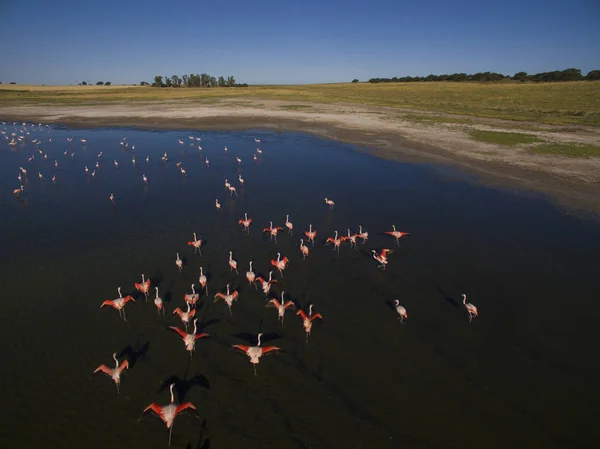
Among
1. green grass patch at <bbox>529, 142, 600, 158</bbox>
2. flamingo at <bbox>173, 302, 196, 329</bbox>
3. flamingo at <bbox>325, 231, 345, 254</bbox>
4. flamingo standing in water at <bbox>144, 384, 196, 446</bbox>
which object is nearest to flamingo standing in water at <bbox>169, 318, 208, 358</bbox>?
flamingo at <bbox>173, 302, 196, 329</bbox>

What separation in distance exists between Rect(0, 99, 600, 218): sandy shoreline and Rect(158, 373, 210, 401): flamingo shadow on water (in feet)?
69.0

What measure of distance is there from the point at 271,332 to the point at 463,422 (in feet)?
18.4

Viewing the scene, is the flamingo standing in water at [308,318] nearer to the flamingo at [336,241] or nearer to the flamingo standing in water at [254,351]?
the flamingo standing in water at [254,351]

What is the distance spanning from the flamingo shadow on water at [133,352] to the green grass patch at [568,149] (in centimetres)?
3324

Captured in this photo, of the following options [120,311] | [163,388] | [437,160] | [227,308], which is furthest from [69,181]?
[437,160]

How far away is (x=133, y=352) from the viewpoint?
32.9 ft

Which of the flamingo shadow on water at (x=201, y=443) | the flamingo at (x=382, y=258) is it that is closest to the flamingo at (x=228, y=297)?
the flamingo shadow on water at (x=201, y=443)

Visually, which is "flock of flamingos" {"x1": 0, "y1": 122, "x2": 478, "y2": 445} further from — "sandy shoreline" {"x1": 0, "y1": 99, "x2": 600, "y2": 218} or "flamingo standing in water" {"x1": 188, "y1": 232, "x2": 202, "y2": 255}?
"sandy shoreline" {"x1": 0, "y1": 99, "x2": 600, "y2": 218}

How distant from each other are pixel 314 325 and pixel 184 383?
4200 millimetres

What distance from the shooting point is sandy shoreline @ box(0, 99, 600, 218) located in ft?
78.5

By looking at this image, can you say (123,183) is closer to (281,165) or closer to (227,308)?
(281,165)

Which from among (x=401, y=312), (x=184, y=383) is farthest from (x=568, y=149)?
(x=184, y=383)

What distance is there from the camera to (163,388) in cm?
898

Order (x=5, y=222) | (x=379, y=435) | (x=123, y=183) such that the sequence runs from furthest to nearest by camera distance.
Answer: (x=123, y=183) → (x=5, y=222) → (x=379, y=435)
